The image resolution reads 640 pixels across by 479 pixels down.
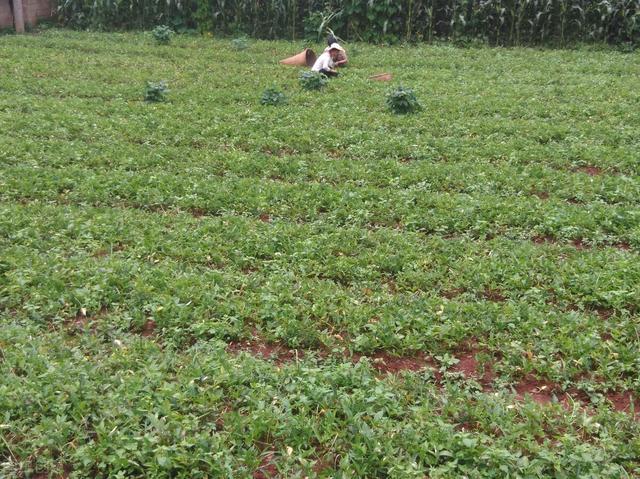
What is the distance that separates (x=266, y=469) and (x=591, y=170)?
5530 millimetres

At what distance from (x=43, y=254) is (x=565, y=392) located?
3897 mm

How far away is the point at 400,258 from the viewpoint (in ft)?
17.4

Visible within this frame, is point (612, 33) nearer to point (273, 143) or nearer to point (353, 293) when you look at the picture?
point (273, 143)

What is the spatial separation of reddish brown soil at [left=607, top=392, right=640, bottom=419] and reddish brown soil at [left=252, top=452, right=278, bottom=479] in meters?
1.91

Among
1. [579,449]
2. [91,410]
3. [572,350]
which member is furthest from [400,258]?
[91,410]

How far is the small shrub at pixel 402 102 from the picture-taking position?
9.40 m

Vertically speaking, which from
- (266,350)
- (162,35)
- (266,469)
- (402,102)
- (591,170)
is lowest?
(266,469)

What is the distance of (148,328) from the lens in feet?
14.6

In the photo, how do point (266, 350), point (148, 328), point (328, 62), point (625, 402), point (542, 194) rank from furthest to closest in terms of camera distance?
point (328, 62)
point (542, 194)
point (148, 328)
point (266, 350)
point (625, 402)

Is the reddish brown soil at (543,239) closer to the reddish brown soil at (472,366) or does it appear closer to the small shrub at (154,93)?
the reddish brown soil at (472,366)

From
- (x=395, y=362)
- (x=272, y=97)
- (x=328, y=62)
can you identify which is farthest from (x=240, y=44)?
(x=395, y=362)

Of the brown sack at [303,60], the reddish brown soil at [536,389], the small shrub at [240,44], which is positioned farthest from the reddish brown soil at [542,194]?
the small shrub at [240,44]

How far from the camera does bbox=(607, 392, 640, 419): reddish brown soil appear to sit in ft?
12.1

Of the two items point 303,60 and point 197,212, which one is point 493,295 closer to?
point 197,212
